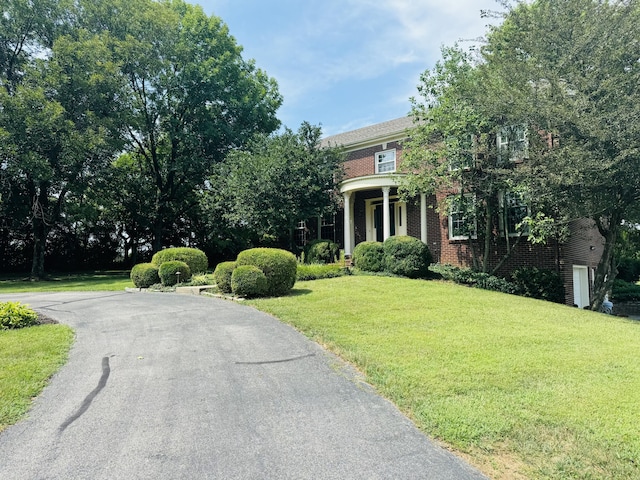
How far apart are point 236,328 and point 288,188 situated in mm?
10729

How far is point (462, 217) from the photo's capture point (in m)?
15.2

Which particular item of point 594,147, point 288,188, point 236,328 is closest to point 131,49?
point 288,188

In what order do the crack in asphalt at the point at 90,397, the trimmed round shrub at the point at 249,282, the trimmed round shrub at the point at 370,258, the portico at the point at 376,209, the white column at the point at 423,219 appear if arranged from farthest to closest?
the portico at the point at 376,209 → the white column at the point at 423,219 → the trimmed round shrub at the point at 370,258 → the trimmed round shrub at the point at 249,282 → the crack in asphalt at the point at 90,397

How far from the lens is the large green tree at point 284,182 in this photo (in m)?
17.2

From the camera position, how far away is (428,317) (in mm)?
7898

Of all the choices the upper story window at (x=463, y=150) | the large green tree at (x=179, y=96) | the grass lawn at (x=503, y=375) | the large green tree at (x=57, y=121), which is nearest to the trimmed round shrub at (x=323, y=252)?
the upper story window at (x=463, y=150)

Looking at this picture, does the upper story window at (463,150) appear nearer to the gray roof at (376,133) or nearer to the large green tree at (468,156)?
the large green tree at (468,156)

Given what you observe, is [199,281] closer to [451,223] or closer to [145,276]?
[145,276]

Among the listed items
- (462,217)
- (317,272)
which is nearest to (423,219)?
(462,217)

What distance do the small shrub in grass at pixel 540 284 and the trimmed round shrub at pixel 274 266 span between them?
8216 millimetres

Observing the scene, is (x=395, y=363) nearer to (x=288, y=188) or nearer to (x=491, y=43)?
(x=491, y=43)

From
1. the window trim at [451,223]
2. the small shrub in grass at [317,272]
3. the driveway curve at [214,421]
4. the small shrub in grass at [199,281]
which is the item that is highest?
the window trim at [451,223]

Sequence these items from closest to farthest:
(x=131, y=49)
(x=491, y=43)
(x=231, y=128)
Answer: (x=491, y=43)
(x=131, y=49)
(x=231, y=128)

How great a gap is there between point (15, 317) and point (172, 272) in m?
6.18
